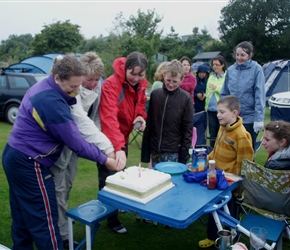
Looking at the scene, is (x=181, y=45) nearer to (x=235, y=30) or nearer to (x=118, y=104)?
(x=235, y=30)

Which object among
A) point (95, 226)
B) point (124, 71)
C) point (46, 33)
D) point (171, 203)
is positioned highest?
point (46, 33)

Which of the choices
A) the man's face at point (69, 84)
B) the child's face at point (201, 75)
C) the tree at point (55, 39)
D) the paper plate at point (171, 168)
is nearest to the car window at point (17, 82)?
the child's face at point (201, 75)

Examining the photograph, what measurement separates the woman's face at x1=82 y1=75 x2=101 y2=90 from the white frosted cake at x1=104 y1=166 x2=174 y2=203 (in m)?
0.82

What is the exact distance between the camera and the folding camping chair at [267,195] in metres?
2.36

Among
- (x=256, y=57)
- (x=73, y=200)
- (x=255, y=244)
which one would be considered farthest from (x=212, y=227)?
(x=256, y=57)

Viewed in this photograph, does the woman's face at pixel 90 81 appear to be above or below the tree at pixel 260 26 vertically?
below

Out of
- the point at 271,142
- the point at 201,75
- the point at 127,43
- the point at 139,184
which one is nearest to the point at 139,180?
the point at 139,184

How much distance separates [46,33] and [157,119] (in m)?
32.8

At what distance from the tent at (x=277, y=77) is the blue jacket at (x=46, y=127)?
11.2m

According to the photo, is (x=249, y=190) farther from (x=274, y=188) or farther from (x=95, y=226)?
(x=95, y=226)

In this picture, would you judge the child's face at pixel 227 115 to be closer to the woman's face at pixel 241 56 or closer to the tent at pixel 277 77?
the woman's face at pixel 241 56

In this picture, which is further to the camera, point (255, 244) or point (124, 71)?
point (124, 71)

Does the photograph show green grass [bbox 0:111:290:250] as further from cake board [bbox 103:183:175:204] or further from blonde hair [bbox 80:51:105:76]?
blonde hair [bbox 80:51:105:76]

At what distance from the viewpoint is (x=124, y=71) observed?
2756 millimetres
